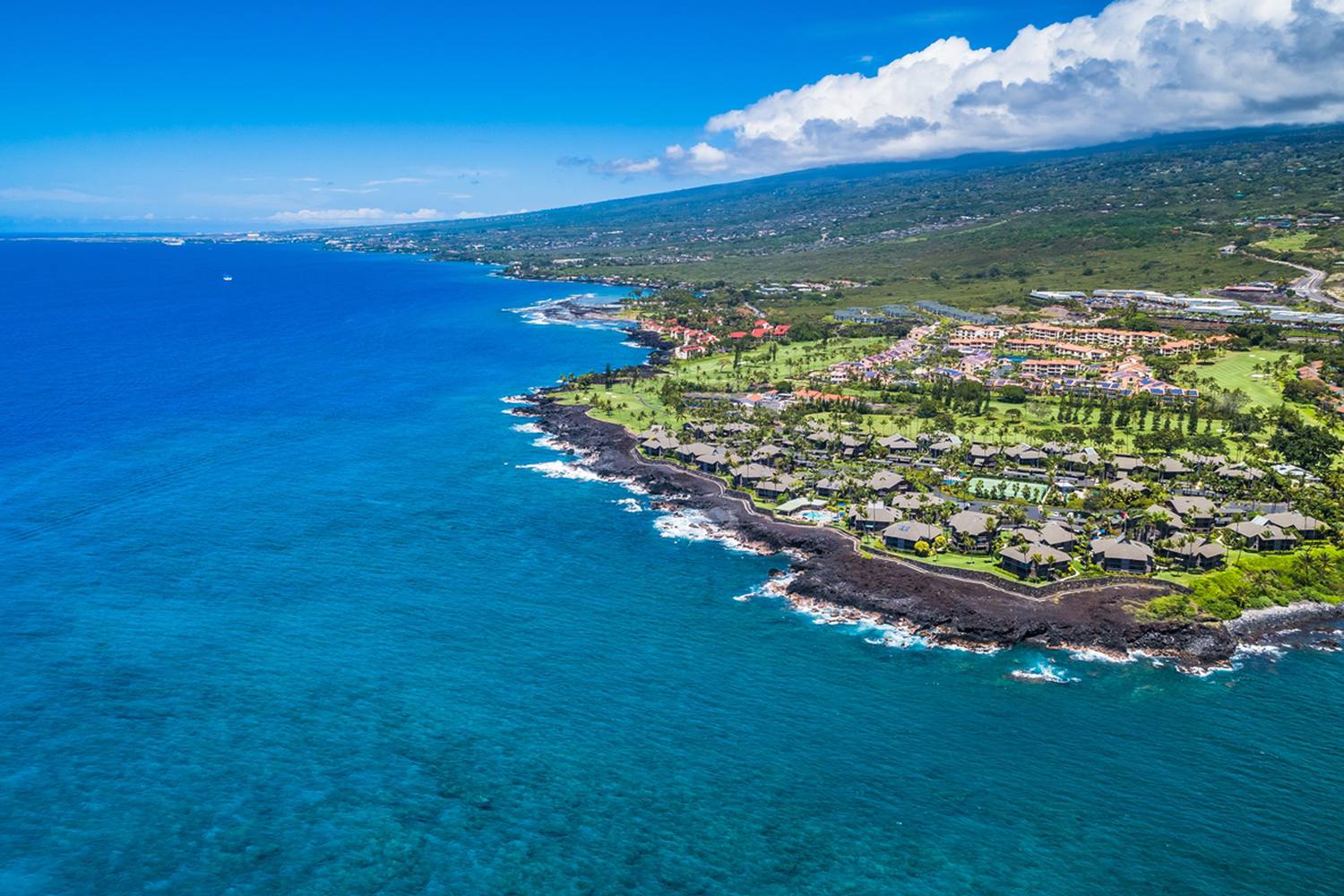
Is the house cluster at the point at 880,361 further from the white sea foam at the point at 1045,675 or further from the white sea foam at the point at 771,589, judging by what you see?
the white sea foam at the point at 1045,675

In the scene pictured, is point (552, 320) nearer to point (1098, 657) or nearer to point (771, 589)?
point (771, 589)

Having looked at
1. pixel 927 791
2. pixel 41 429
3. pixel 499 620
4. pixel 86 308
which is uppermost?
pixel 86 308

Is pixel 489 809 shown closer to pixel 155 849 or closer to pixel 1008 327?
pixel 155 849

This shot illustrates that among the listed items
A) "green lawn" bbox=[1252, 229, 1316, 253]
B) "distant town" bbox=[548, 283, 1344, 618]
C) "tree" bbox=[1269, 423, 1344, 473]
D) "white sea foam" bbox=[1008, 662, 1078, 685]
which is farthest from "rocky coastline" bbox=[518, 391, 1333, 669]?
"green lawn" bbox=[1252, 229, 1316, 253]

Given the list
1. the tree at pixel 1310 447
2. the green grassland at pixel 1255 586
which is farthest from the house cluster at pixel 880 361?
the green grassland at pixel 1255 586

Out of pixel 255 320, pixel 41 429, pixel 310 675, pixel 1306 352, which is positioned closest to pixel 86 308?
pixel 255 320

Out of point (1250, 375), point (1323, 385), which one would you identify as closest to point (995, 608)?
point (1323, 385)

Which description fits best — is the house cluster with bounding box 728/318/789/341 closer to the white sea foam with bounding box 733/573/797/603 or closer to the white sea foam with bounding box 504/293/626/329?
the white sea foam with bounding box 504/293/626/329
